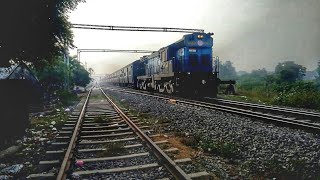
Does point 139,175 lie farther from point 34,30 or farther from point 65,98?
point 65,98

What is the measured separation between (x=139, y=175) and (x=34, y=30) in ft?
27.1

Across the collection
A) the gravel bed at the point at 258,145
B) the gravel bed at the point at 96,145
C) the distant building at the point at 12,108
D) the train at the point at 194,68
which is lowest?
the gravel bed at the point at 96,145

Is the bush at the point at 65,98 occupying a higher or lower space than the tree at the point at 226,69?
lower

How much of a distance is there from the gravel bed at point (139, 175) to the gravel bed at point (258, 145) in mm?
1236

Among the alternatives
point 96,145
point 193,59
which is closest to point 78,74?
point 193,59

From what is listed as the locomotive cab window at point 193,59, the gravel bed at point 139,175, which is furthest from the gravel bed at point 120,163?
the locomotive cab window at point 193,59

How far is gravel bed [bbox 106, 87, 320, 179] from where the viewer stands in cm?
481

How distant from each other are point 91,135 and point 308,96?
12593mm

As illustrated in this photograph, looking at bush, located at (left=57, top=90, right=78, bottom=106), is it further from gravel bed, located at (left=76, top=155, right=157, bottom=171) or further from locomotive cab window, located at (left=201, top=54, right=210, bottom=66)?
gravel bed, located at (left=76, top=155, right=157, bottom=171)

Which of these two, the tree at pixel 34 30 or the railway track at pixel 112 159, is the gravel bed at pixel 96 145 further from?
the tree at pixel 34 30

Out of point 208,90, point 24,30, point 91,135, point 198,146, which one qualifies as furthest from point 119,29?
point 198,146

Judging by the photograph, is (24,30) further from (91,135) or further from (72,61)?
(72,61)

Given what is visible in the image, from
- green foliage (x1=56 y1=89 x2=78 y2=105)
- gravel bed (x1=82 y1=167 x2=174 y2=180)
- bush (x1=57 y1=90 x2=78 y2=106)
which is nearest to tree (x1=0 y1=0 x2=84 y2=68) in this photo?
bush (x1=57 y1=90 x2=78 y2=106)

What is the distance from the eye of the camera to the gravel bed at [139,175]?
457 cm
